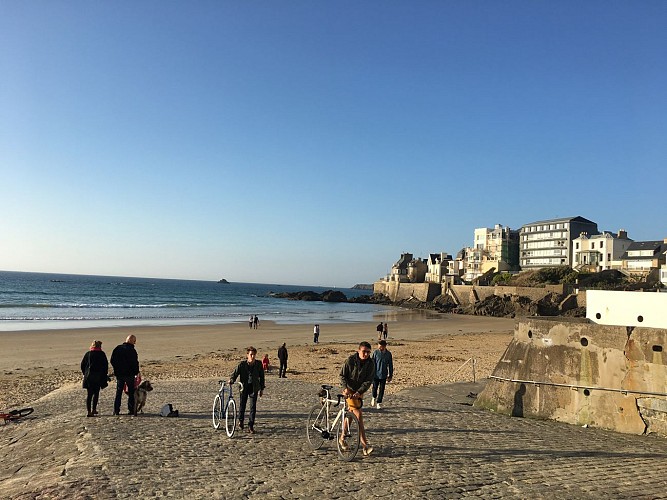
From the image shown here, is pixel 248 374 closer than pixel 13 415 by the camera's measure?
Yes

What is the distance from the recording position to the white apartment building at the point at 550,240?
9425cm

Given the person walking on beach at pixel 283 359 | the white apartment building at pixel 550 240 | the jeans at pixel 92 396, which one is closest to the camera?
the jeans at pixel 92 396

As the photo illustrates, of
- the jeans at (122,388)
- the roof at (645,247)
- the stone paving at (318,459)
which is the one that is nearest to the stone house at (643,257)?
the roof at (645,247)

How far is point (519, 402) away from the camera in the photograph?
33.6 ft

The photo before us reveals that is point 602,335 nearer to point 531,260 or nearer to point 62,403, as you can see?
point 62,403

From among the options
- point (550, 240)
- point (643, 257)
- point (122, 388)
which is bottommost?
point (122, 388)

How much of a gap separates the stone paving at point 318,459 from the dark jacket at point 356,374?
1031 millimetres

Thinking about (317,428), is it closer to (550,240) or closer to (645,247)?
(645,247)

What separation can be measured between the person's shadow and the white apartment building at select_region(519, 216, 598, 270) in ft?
298

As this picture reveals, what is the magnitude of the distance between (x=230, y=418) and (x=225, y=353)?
19014 millimetres

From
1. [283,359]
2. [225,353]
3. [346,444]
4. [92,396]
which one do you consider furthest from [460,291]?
[346,444]

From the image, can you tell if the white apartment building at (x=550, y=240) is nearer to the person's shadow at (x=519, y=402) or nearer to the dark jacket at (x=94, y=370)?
the person's shadow at (x=519, y=402)

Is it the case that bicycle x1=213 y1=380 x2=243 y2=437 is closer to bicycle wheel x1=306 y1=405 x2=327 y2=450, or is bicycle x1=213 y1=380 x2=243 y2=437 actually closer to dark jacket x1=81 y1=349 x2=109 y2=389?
bicycle wheel x1=306 y1=405 x2=327 y2=450

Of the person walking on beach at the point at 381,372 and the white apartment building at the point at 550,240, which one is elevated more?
the white apartment building at the point at 550,240
